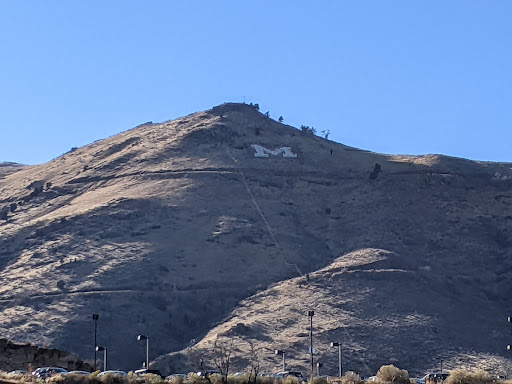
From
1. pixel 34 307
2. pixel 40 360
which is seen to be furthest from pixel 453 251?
pixel 40 360

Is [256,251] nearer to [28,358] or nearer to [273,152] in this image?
[273,152]

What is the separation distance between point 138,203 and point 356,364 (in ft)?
133

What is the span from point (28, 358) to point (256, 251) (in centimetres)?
7493

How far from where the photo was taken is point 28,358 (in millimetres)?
30875

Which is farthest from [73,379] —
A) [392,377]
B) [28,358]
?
[392,377]

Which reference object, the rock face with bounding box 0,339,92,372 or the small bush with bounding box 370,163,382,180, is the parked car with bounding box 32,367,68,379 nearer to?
the rock face with bounding box 0,339,92,372

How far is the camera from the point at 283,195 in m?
121

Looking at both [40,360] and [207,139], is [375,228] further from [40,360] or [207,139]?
[40,360]

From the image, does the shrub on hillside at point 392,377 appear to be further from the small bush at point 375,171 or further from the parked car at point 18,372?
the small bush at point 375,171

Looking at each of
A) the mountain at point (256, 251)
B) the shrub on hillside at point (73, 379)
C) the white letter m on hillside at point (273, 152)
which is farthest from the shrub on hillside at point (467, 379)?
the white letter m on hillside at point (273, 152)

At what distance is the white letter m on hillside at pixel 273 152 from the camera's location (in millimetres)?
135000

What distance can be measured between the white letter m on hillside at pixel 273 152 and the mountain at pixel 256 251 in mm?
261

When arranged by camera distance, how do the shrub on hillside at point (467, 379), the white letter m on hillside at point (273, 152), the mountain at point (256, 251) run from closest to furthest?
1. the shrub on hillside at point (467, 379)
2. the mountain at point (256, 251)
3. the white letter m on hillside at point (273, 152)

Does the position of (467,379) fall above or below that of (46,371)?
below
